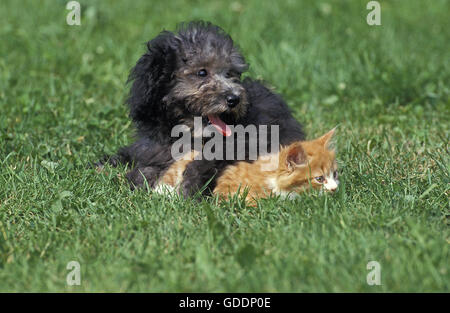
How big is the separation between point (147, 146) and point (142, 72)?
553mm

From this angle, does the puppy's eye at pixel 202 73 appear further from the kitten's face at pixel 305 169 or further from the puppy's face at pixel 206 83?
the kitten's face at pixel 305 169

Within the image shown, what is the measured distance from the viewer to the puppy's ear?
4.58 m

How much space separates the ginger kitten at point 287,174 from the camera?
4.03m

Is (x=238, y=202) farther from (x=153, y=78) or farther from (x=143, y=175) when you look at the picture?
(x=153, y=78)

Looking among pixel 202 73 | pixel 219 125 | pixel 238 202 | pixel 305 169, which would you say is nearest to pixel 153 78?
pixel 202 73

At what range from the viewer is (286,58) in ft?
23.5

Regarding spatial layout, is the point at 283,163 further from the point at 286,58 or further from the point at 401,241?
the point at 286,58

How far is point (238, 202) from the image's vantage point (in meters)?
4.09

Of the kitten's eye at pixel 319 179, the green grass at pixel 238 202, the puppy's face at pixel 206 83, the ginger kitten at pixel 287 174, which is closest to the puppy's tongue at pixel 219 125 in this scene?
the puppy's face at pixel 206 83

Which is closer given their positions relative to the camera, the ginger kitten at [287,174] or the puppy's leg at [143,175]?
the ginger kitten at [287,174]

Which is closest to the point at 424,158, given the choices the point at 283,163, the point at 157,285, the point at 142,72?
the point at 283,163

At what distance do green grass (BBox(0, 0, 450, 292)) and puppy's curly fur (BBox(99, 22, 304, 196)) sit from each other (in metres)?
0.31

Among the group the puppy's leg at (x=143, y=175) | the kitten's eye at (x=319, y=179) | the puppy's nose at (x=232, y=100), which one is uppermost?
the puppy's nose at (x=232, y=100)

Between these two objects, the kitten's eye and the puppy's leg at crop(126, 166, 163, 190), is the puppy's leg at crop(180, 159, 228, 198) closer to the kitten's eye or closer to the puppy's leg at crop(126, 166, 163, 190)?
the puppy's leg at crop(126, 166, 163, 190)
